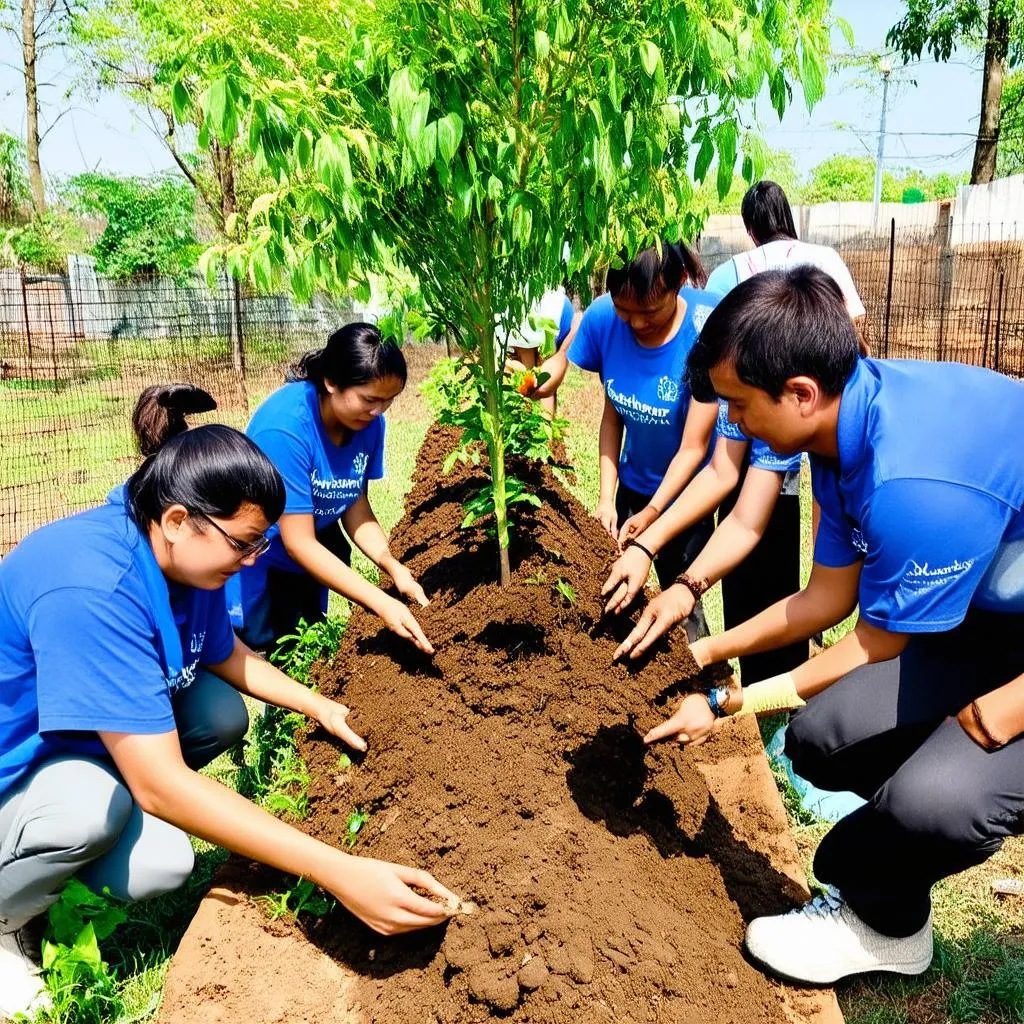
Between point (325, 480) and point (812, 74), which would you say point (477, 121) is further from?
point (325, 480)

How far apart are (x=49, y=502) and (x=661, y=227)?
6464 millimetres

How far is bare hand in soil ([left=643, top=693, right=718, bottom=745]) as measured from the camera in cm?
230

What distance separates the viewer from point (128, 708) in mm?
2113

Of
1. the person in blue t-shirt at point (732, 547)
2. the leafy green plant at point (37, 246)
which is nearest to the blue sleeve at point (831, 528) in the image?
the person in blue t-shirt at point (732, 547)

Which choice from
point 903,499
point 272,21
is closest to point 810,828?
point 903,499

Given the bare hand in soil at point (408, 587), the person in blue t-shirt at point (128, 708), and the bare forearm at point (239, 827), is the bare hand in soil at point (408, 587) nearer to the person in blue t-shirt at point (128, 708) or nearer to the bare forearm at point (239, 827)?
the person in blue t-shirt at point (128, 708)

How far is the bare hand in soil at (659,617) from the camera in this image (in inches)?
108

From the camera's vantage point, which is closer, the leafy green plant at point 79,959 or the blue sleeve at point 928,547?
the blue sleeve at point 928,547

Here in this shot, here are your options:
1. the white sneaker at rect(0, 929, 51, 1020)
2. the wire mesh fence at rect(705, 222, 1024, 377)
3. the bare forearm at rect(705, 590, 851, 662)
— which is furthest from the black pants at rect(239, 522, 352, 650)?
the wire mesh fence at rect(705, 222, 1024, 377)

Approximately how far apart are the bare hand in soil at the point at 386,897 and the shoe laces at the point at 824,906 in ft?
3.11

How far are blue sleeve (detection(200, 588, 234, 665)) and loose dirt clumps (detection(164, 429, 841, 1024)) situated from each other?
0.43 meters

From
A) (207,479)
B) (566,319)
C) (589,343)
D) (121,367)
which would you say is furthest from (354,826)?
(121,367)

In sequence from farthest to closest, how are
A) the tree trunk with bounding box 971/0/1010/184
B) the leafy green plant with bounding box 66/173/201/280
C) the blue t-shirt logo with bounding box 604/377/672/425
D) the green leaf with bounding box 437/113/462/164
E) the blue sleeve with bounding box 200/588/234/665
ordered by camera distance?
the leafy green plant with bounding box 66/173/201/280 → the tree trunk with bounding box 971/0/1010/184 → the blue t-shirt logo with bounding box 604/377/672/425 → the blue sleeve with bounding box 200/588/234/665 → the green leaf with bounding box 437/113/462/164

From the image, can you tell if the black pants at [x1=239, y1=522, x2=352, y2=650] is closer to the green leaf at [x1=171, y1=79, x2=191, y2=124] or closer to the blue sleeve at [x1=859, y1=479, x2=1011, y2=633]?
the green leaf at [x1=171, y1=79, x2=191, y2=124]
